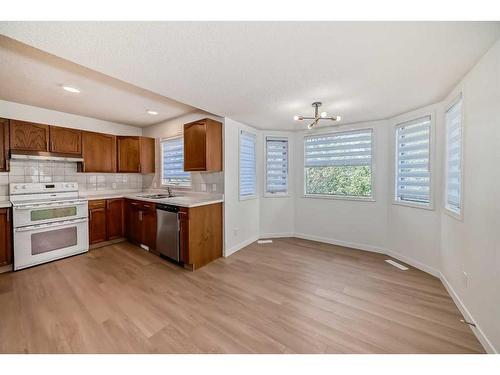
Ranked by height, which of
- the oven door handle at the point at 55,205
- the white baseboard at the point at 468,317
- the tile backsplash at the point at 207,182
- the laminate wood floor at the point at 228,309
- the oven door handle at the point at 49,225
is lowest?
the laminate wood floor at the point at 228,309

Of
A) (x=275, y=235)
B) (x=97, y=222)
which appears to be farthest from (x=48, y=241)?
(x=275, y=235)

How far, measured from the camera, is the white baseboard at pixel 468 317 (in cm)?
146

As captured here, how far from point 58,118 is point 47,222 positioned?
5.91ft

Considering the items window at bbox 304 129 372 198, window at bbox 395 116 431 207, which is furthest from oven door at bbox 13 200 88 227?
window at bbox 395 116 431 207

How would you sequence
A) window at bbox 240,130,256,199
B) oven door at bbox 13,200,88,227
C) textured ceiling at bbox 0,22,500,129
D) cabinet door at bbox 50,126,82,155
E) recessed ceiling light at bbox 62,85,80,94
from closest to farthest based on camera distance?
1. textured ceiling at bbox 0,22,500,129
2. recessed ceiling light at bbox 62,85,80,94
3. oven door at bbox 13,200,88,227
4. cabinet door at bbox 50,126,82,155
5. window at bbox 240,130,256,199

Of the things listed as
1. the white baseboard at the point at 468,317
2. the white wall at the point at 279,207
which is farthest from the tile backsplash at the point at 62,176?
the white baseboard at the point at 468,317

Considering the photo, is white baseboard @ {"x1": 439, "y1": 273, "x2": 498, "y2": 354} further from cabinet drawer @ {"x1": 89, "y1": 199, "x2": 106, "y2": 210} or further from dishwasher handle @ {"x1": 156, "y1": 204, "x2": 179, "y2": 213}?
cabinet drawer @ {"x1": 89, "y1": 199, "x2": 106, "y2": 210}

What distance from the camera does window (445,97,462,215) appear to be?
214 cm

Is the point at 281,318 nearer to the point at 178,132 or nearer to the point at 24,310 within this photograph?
the point at 24,310

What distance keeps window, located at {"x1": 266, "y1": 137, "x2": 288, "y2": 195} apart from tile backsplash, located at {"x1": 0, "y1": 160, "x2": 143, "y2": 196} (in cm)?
300

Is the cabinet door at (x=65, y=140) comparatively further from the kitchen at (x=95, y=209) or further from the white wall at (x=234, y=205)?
the white wall at (x=234, y=205)

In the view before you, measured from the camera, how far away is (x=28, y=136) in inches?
116

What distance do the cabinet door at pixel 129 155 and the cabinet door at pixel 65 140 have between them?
65 centimetres

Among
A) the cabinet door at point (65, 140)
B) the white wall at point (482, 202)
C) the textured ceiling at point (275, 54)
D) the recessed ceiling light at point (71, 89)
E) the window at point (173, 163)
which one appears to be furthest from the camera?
the window at point (173, 163)
